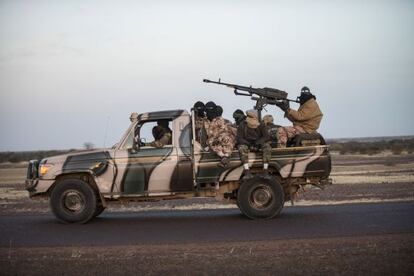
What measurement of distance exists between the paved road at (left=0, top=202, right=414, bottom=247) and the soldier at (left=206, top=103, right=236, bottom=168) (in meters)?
1.40

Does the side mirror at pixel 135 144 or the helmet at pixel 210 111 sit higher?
the helmet at pixel 210 111

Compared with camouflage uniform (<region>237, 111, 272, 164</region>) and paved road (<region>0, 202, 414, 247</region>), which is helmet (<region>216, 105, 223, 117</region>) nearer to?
camouflage uniform (<region>237, 111, 272, 164</region>)

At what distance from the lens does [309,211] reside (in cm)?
1286

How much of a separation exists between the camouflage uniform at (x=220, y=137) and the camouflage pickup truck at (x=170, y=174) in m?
0.17

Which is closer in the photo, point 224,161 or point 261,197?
point 224,161

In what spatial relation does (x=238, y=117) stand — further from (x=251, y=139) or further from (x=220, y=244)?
(x=220, y=244)

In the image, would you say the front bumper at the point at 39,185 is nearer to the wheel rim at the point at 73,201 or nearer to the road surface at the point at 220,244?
the wheel rim at the point at 73,201

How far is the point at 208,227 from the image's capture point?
10.9 meters

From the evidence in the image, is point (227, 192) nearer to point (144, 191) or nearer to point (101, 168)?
point (144, 191)

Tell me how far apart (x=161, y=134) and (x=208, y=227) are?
7.82ft

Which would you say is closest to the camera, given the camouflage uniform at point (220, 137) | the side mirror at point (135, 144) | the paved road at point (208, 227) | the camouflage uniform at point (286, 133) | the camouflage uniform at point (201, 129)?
the paved road at point (208, 227)

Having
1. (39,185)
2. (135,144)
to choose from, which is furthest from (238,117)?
(39,185)

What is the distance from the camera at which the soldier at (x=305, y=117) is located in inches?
484

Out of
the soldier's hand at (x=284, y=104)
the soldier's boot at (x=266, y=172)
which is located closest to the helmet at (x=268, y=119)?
the soldier's hand at (x=284, y=104)
